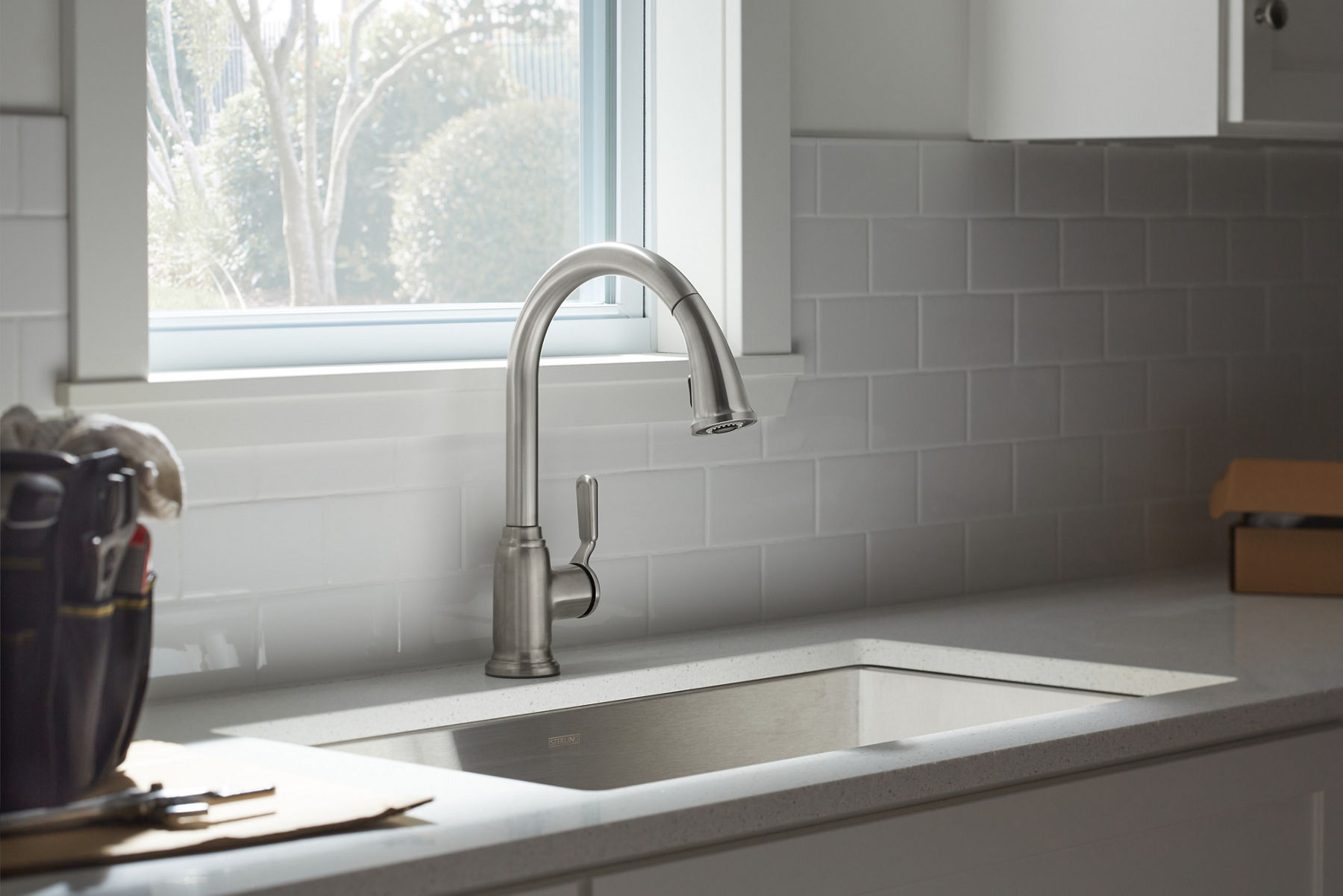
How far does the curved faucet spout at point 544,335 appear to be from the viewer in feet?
4.25

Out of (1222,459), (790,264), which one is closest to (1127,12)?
(790,264)

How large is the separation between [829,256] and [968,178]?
25 cm

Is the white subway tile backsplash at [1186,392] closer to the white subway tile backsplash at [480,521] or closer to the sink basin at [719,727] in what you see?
the sink basin at [719,727]

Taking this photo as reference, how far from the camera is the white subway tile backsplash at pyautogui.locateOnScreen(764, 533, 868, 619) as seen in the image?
1786 millimetres

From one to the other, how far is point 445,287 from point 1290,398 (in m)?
1.30

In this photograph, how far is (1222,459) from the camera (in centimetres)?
215

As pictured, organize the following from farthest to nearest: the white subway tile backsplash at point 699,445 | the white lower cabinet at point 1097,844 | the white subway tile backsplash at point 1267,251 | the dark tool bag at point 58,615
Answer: the white subway tile backsplash at point 1267,251, the white subway tile backsplash at point 699,445, the white lower cabinet at point 1097,844, the dark tool bag at point 58,615

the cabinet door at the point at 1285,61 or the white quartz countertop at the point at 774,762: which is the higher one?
the cabinet door at the point at 1285,61

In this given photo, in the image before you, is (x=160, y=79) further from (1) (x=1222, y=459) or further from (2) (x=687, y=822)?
(1) (x=1222, y=459)

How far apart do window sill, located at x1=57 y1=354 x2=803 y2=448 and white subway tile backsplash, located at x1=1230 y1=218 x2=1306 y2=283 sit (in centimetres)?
79

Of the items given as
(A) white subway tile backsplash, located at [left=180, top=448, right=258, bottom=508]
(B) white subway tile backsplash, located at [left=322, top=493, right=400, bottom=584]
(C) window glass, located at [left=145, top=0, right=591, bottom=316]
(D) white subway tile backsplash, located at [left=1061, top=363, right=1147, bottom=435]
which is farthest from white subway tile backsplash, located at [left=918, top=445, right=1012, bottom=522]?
(A) white subway tile backsplash, located at [left=180, top=448, right=258, bottom=508]

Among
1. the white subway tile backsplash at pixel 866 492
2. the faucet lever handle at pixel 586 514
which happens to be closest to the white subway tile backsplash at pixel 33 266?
the faucet lever handle at pixel 586 514

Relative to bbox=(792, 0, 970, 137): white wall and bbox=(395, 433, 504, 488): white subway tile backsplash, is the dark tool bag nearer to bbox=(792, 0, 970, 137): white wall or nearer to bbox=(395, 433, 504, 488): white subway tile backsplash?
bbox=(395, 433, 504, 488): white subway tile backsplash

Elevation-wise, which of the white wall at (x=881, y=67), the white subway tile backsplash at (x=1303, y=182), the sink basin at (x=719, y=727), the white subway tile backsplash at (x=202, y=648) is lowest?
the sink basin at (x=719, y=727)
